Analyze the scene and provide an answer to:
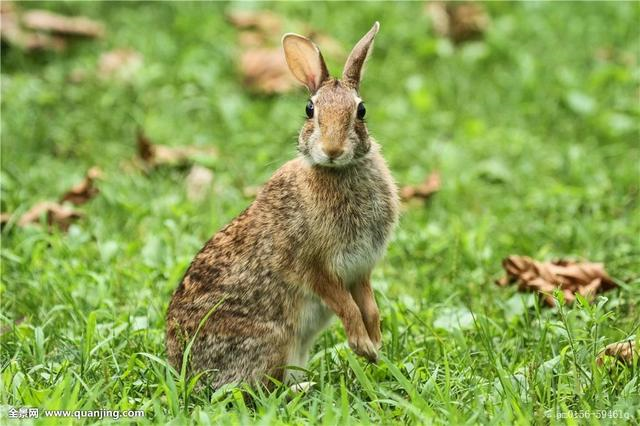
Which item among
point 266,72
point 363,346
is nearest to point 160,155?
point 266,72

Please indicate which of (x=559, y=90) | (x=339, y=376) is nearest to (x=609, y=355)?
(x=339, y=376)

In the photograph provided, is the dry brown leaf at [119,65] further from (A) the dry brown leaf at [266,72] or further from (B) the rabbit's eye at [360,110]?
(B) the rabbit's eye at [360,110]

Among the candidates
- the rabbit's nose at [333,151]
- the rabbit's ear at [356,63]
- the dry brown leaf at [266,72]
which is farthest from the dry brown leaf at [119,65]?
the rabbit's nose at [333,151]

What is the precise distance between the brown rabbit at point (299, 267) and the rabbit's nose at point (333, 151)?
0.11 metres

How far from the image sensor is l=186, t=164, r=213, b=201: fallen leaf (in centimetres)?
672

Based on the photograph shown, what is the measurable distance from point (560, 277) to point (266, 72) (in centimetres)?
383

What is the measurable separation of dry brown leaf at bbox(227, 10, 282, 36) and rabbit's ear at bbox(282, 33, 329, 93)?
4489 mm

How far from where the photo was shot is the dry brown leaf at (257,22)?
9031mm

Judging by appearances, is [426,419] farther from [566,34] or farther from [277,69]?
[566,34]

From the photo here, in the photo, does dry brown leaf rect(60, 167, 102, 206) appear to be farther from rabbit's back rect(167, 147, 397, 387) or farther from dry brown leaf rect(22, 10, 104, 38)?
dry brown leaf rect(22, 10, 104, 38)

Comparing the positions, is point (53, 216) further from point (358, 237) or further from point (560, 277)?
point (560, 277)

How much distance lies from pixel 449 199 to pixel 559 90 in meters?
2.01

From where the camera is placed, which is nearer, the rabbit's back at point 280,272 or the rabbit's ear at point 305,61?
the rabbit's back at point 280,272

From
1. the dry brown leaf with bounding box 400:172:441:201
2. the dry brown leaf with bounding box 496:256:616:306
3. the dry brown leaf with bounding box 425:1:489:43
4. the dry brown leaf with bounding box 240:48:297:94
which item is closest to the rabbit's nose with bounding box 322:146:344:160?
the dry brown leaf with bounding box 496:256:616:306
